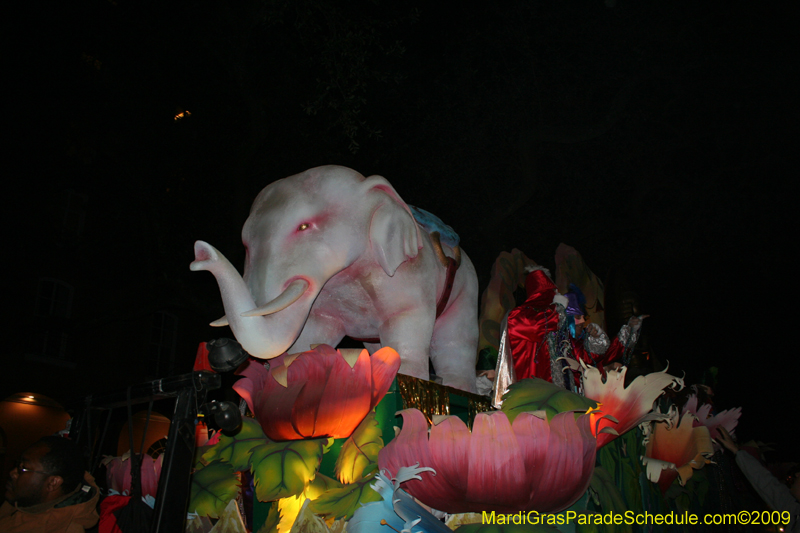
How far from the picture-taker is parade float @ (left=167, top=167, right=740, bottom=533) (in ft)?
6.84

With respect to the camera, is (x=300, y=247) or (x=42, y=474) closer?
(x=42, y=474)

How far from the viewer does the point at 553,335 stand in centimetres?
397

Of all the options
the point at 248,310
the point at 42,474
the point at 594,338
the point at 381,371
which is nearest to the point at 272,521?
the point at 381,371

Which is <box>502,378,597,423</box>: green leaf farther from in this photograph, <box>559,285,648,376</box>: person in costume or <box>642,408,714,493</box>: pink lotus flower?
<box>559,285,648,376</box>: person in costume

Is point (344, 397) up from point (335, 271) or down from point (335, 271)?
down

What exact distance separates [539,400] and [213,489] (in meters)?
1.45

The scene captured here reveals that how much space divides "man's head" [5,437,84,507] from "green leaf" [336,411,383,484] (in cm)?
117

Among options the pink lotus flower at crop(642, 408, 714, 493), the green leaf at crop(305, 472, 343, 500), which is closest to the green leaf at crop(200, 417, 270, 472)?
the green leaf at crop(305, 472, 343, 500)

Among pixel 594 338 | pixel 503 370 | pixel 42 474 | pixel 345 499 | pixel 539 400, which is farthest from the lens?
pixel 594 338

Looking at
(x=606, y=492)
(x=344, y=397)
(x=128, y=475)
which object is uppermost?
(x=344, y=397)

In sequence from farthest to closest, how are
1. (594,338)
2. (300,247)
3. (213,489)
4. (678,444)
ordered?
1. (594,338)
2. (678,444)
3. (300,247)
4. (213,489)

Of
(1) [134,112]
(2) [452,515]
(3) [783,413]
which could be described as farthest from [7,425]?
(3) [783,413]

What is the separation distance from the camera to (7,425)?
11.9 meters

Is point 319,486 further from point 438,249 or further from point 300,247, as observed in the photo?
point 438,249
